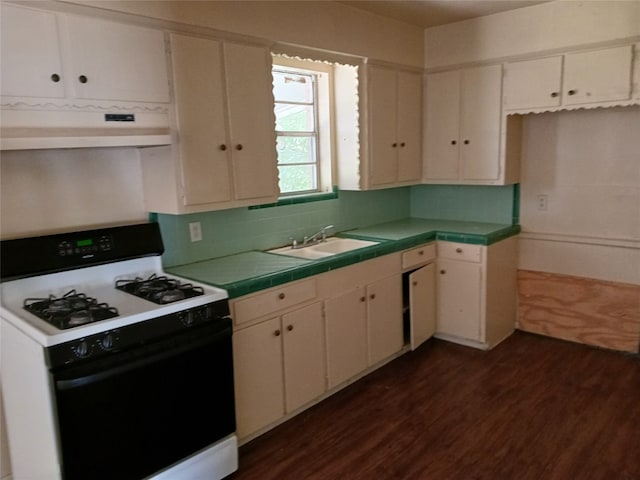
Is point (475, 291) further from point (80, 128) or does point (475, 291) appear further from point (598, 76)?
point (80, 128)

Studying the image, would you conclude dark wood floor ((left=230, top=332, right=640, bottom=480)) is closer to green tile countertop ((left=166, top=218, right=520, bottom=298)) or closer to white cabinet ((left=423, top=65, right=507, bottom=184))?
green tile countertop ((left=166, top=218, right=520, bottom=298))

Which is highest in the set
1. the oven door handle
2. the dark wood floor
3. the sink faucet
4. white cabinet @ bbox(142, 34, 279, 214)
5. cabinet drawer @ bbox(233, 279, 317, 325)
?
white cabinet @ bbox(142, 34, 279, 214)

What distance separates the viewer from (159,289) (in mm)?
2254

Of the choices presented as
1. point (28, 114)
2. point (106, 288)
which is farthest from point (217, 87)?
point (106, 288)

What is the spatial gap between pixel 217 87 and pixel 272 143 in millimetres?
446

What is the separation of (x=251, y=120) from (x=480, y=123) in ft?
6.05

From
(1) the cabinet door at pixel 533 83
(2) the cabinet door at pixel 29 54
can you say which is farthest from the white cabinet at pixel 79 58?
(1) the cabinet door at pixel 533 83

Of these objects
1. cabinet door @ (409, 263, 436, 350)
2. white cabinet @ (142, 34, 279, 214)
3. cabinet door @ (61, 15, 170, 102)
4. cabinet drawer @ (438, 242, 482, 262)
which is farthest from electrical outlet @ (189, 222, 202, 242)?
cabinet drawer @ (438, 242, 482, 262)

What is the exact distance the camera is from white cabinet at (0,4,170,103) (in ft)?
6.01

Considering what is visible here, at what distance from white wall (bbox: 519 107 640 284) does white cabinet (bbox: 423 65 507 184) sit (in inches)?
13.3

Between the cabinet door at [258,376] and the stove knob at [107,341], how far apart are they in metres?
0.66

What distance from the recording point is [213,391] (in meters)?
2.18

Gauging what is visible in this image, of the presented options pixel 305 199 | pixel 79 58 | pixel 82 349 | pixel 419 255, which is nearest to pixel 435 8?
pixel 305 199

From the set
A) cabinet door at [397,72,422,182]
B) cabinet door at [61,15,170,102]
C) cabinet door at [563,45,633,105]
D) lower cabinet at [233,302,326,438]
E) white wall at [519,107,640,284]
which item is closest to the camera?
cabinet door at [61,15,170,102]
